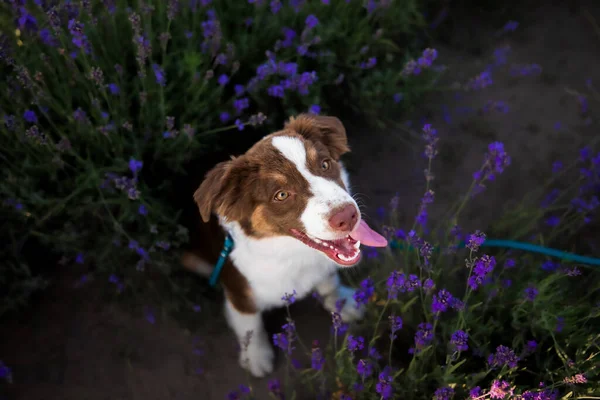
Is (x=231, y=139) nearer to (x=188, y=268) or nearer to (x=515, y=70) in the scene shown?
(x=188, y=268)

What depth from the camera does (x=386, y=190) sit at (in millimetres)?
3707

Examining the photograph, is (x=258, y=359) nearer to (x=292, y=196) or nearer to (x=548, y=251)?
(x=292, y=196)

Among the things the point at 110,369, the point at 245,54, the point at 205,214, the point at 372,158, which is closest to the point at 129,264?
the point at 110,369

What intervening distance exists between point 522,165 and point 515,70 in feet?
3.31

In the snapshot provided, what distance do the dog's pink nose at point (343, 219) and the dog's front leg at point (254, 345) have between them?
1076mm

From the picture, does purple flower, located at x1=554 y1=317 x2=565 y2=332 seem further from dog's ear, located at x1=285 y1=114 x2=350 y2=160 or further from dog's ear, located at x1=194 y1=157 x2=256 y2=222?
dog's ear, located at x1=194 y1=157 x2=256 y2=222

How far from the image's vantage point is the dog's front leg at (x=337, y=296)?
3006 mm

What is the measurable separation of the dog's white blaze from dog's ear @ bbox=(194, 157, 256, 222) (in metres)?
0.21

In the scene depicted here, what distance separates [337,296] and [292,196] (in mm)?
1187

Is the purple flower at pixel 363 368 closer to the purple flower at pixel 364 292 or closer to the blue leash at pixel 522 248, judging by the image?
the purple flower at pixel 364 292

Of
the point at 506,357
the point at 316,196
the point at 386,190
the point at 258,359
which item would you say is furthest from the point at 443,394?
the point at 386,190

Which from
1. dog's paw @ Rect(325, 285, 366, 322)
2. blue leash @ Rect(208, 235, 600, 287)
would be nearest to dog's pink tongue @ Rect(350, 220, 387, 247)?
blue leash @ Rect(208, 235, 600, 287)

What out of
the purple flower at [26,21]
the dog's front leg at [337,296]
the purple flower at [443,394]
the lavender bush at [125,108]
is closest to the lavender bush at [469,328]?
the purple flower at [443,394]

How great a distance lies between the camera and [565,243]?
3.31m
